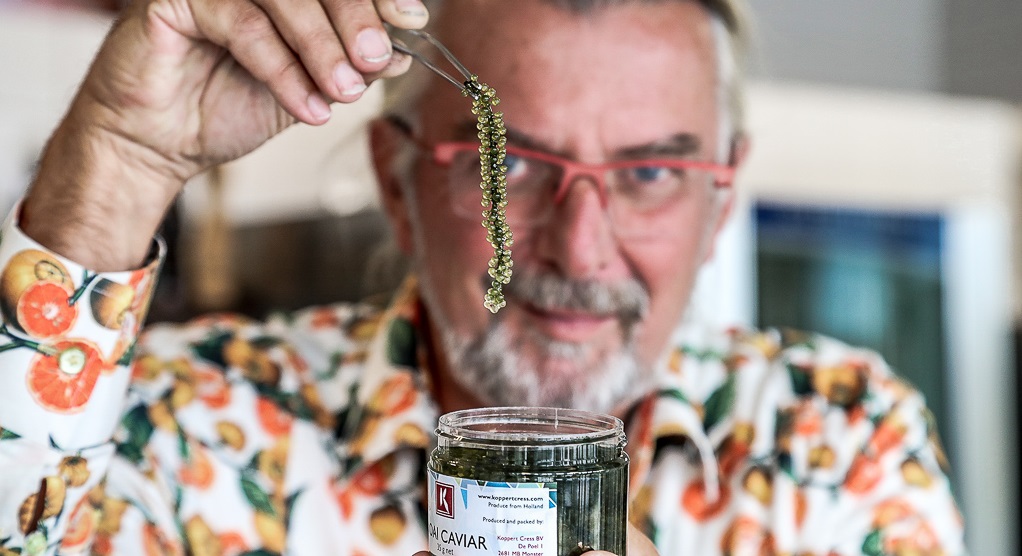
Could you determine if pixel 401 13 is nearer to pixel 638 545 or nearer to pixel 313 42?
pixel 313 42

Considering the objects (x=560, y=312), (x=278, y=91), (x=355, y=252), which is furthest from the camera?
(x=355, y=252)

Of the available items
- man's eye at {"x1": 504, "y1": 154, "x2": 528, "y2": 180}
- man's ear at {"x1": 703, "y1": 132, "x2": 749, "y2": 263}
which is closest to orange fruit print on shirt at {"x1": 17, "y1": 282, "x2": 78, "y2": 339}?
man's eye at {"x1": 504, "y1": 154, "x2": 528, "y2": 180}

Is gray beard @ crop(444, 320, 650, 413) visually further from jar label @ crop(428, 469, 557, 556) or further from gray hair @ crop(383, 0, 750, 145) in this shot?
jar label @ crop(428, 469, 557, 556)

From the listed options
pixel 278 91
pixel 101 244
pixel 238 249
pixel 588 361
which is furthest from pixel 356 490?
pixel 238 249

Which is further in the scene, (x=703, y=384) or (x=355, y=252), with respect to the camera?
(x=355, y=252)

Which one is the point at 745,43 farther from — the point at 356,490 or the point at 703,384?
the point at 356,490

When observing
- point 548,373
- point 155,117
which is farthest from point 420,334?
point 155,117
